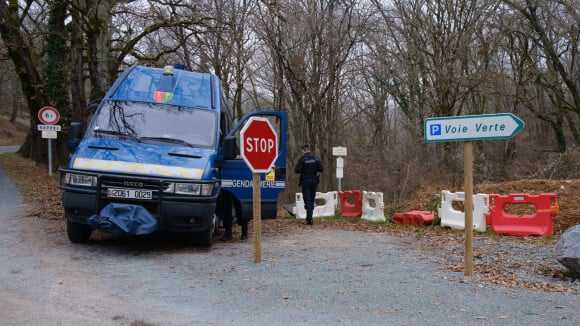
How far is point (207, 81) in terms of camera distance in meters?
10.2

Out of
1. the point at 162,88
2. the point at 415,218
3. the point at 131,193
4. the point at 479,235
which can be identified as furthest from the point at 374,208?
the point at 131,193

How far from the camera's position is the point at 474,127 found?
6.80m

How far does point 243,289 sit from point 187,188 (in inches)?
83.9

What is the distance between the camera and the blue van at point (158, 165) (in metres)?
7.68

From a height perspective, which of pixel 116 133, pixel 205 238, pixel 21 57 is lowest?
pixel 205 238

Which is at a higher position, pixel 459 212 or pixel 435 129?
pixel 435 129

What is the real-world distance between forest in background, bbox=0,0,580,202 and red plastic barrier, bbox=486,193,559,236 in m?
5.39

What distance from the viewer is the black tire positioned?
8445 millimetres

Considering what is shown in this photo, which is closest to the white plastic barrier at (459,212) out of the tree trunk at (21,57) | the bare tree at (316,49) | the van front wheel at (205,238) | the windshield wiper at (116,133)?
the van front wheel at (205,238)

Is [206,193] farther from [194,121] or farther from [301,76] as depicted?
[301,76]

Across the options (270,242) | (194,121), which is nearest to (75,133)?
(194,121)

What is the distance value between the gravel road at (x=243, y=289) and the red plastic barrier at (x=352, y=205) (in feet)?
20.2

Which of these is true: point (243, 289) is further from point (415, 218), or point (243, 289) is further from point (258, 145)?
point (415, 218)

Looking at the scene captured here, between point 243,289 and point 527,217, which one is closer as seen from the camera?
point 243,289
